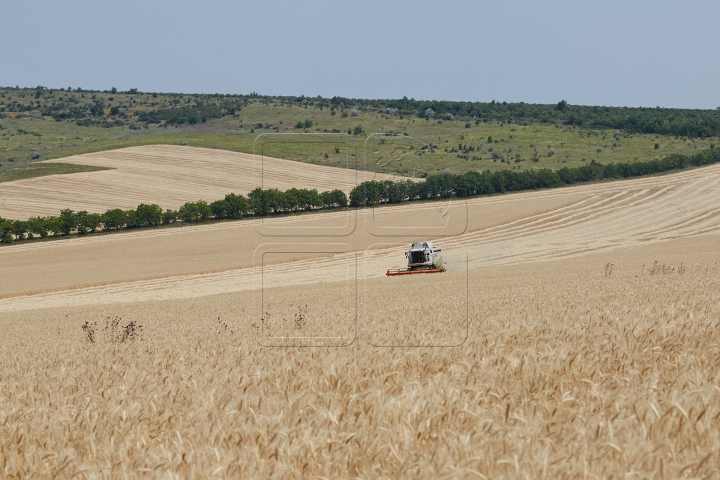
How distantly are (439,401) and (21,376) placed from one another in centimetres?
570

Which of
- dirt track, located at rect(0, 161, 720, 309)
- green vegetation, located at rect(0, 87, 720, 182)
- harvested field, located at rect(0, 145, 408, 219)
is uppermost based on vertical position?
green vegetation, located at rect(0, 87, 720, 182)

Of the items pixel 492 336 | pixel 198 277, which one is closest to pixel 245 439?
pixel 492 336

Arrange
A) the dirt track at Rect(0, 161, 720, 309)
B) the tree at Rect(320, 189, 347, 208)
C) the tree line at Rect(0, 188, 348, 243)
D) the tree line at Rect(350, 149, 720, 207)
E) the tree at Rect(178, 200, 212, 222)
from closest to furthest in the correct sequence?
the tree at Rect(320, 189, 347, 208) → the dirt track at Rect(0, 161, 720, 309) → the tree line at Rect(0, 188, 348, 243) → the tree at Rect(178, 200, 212, 222) → the tree line at Rect(350, 149, 720, 207)

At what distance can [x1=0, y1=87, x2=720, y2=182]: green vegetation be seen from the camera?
106 meters

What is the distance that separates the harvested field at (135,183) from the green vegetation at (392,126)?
4.47 meters

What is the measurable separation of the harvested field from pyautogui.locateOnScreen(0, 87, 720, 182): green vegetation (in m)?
4.47

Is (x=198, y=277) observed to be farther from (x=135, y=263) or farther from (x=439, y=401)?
(x=439, y=401)

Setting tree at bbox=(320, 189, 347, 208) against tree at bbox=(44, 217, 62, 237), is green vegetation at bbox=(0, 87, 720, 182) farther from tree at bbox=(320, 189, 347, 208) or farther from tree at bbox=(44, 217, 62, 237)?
tree at bbox=(320, 189, 347, 208)

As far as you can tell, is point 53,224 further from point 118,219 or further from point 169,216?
point 169,216

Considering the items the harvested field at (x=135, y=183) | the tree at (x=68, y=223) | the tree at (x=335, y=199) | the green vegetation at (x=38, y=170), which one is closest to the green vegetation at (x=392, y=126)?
the green vegetation at (x=38, y=170)

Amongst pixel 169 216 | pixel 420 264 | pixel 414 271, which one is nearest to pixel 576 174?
pixel 169 216

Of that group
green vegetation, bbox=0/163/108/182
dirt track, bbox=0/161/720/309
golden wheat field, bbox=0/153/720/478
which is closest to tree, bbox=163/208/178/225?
dirt track, bbox=0/161/720/309

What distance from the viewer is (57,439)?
5.45 metres

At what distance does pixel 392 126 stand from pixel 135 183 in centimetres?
3399
